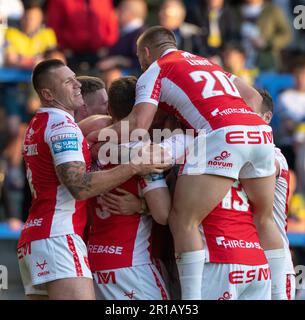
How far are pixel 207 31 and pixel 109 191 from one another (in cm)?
756

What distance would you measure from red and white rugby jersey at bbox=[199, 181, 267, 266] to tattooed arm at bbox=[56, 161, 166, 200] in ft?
1.87

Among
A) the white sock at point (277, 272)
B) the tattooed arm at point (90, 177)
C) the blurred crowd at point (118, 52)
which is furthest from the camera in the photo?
the blurred crowd at point (118, 52)

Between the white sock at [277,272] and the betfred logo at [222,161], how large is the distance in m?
0.77

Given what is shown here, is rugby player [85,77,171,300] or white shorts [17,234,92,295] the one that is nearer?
white shorts [17,234,92,295]


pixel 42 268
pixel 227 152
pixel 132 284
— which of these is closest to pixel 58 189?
pixel 42 268

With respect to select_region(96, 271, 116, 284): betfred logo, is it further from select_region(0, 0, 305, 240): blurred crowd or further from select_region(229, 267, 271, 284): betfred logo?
select_region(0, 0, 305, 240): blurred crowd

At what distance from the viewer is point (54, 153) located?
6805 millimetres

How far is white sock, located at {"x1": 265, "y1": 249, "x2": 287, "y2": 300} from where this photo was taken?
285 inches

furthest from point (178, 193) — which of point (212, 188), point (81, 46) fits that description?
point (81, 46)

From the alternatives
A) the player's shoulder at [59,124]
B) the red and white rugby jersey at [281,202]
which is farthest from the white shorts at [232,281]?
the player's shoulder at [59,124]

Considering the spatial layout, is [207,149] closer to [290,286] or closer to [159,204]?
[159,204]

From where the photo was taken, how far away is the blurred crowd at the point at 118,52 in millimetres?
13039

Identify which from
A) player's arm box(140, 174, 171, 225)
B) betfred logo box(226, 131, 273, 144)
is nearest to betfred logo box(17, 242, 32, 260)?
player's arm box(140, 174, 171, 225)

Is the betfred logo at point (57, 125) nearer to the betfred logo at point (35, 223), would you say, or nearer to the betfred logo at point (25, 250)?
the betfred logo at point (35, 223)
